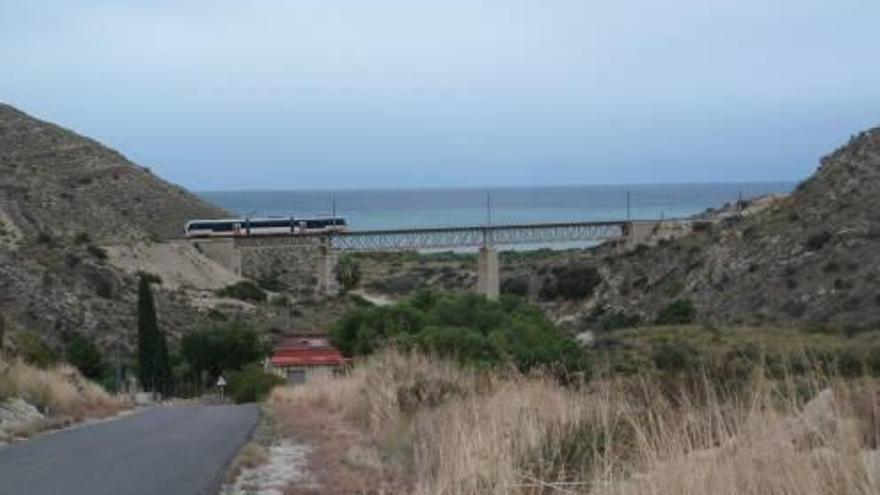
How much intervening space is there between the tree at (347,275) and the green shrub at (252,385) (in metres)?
68.2

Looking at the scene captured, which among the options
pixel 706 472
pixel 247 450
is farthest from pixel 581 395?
pixel 247 450

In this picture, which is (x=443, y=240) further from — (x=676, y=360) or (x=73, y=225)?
(x=676, y=360)

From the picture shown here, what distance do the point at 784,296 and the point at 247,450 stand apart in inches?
2150

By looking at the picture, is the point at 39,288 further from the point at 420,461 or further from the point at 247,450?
the point at 420,461

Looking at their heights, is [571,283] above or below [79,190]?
below

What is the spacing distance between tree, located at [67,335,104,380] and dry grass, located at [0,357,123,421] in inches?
1508

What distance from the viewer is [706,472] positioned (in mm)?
6039

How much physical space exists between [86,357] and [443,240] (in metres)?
62.5

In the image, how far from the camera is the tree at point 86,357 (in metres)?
67.0

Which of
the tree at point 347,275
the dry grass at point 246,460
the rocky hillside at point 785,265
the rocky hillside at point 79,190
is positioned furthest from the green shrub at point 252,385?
the tree at point 347,275

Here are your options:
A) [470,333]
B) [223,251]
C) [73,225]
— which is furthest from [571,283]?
[470,333]

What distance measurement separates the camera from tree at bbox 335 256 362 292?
440ft

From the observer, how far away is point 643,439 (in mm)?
7094

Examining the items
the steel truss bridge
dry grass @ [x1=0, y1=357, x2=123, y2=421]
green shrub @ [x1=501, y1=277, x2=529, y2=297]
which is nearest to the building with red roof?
dry grass @ [x1=0, y1=357, x2=123, y2=421]
